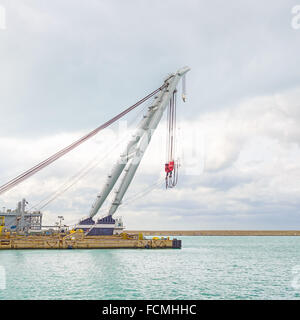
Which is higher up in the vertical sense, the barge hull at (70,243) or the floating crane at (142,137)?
the floating crane at (142,137)

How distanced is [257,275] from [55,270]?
69.7 feet

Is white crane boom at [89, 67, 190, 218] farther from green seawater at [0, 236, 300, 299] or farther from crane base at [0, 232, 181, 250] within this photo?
green seawater at [0, 236, 300, 299]

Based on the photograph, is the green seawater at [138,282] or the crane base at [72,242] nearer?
the green seawater at [138,282]

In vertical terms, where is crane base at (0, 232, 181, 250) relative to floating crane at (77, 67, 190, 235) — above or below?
below

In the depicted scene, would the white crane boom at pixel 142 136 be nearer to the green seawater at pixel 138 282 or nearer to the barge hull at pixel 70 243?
the barge hull at pixel 70 243

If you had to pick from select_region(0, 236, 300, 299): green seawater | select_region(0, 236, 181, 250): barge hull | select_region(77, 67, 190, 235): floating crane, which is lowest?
select_region(0, 236, 181, 250): barge hull

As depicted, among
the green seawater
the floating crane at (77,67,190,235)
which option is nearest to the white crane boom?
the floating crane at (77,67,190,235)

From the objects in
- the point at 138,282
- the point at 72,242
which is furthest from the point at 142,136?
the point at 138,282

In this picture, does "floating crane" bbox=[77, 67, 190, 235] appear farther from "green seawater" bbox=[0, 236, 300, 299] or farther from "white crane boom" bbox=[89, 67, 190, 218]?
"green seawater" bbox=[0, 236, 300, 299]

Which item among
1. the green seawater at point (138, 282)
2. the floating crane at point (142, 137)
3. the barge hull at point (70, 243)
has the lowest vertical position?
the barge hull at point (70, 243)

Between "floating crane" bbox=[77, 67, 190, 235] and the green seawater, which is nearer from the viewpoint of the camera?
the green seawater

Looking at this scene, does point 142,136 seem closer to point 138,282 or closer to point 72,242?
point 72,242

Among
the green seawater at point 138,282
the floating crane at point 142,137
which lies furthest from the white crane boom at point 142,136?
the green seawater at point 138,282
